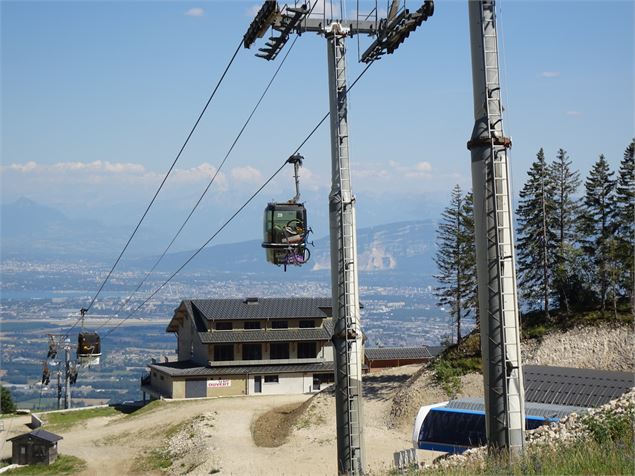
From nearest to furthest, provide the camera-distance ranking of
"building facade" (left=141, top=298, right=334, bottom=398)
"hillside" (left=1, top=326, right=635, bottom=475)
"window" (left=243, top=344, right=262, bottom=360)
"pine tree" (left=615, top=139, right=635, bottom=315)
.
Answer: "hillside" (left=1, top=326, right=635, bottom=475), "pine tree" (left=615, top=139, right=635, bottom=315), "building facade" (left=141, top=298, right=334, bottom=398), "window" (left=243, top=344, right=262, bottom=360)

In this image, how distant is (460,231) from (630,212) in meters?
15.5

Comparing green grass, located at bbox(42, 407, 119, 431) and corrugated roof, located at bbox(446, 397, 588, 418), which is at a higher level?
corrugated roof, located at bbox(446, 397, 588, 418)

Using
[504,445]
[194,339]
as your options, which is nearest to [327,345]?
[194,339]

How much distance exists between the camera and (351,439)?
66.0 ft

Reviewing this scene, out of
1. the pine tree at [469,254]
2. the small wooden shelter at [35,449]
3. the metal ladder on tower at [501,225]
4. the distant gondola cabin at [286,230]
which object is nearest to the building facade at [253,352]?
the pine tree at [469,254]

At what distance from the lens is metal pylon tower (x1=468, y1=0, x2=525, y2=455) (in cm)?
1536

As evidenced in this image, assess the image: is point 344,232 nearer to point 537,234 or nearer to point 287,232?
point 287,232

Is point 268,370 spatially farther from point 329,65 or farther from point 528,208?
point 329,65

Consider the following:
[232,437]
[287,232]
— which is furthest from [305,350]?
[287,232]

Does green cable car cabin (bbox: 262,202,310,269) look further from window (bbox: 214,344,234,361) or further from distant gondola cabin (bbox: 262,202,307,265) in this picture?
window (bbox: 214,344,234,361)

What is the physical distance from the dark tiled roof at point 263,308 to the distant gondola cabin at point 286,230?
38652 mm

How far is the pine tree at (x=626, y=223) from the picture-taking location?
57263 millimetres

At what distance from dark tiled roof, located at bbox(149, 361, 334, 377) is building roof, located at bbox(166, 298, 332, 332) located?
153 inches

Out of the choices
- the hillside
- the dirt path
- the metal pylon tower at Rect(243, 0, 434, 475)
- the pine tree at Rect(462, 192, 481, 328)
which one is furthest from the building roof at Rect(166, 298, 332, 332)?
the metal pylon tower at Rect(243, 0, 434, 475)
